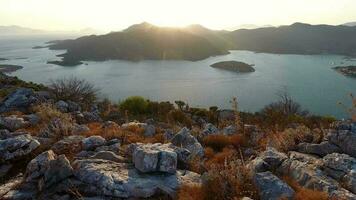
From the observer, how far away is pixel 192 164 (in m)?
7.16

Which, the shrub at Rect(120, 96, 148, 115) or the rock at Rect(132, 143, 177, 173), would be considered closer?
the rock at Rect(132, 143, 177, 173)

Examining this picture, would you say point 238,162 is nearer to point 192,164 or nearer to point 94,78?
point 192,164

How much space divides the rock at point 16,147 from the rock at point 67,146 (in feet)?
1.42

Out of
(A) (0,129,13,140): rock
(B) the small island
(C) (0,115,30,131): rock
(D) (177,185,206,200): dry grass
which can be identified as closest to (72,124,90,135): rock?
(A) (0,129,13,140): rock

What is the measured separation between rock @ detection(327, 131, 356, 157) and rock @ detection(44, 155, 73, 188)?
539 cm

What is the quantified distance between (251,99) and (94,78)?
54586mm

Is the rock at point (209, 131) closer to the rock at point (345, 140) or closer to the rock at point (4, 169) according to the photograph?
the rock at point (345, 140)

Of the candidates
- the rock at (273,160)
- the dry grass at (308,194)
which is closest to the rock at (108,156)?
the rock at (273,160)

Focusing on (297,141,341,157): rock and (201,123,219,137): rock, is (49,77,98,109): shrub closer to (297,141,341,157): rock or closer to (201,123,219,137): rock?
(201,123,219,137): rock

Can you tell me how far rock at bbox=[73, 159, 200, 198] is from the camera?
598 centimetres

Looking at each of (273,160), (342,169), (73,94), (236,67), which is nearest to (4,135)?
(273,160)

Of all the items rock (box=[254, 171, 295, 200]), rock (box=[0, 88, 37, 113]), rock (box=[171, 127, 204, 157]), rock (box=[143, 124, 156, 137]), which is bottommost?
rock (box=[0, 88, 37, 113])

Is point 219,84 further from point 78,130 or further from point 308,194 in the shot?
point 308,194

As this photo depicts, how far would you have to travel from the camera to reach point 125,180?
20.5 feet
